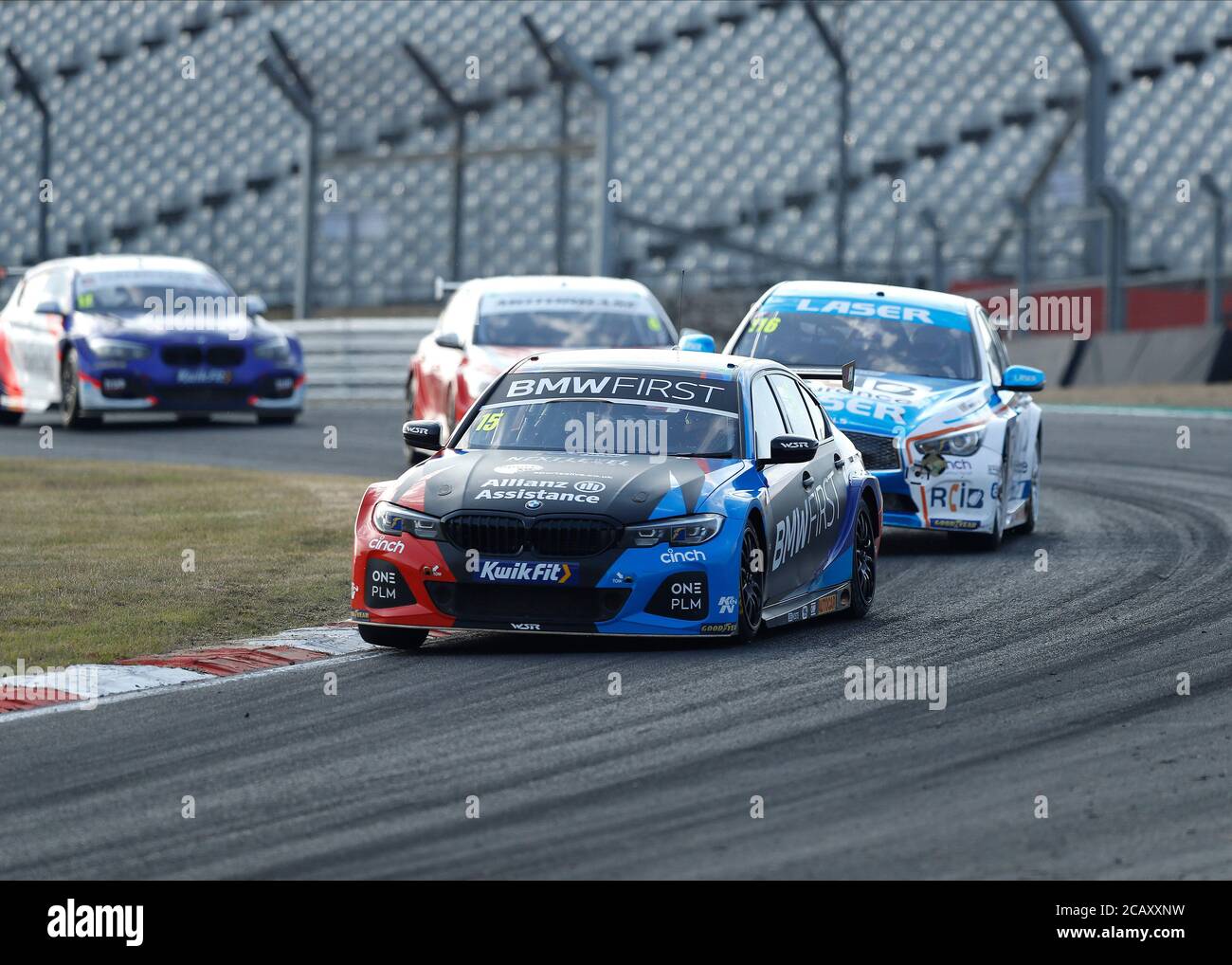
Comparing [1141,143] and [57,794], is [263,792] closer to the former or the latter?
[57,794]

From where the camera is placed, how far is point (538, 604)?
28.8ft

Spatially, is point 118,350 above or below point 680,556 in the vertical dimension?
below

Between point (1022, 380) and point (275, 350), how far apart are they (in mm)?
9584

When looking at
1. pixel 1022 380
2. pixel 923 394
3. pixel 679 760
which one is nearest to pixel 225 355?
pixel 923 394

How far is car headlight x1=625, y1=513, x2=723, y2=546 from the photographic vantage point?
28.8 feet

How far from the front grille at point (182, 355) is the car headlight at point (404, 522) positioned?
11382 mm

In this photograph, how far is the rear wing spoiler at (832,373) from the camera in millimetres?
11586

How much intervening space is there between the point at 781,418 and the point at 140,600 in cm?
302

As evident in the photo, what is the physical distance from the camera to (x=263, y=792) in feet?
20.7

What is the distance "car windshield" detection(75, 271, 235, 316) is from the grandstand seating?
4530mm

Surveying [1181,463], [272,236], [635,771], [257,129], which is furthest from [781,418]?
[257,129]

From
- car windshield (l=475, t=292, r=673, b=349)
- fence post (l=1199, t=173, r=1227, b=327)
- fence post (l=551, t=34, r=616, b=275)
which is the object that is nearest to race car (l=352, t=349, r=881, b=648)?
car windshield (l=475, t=292, r=673, b=349)

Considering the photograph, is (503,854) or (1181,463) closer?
(503,854)
